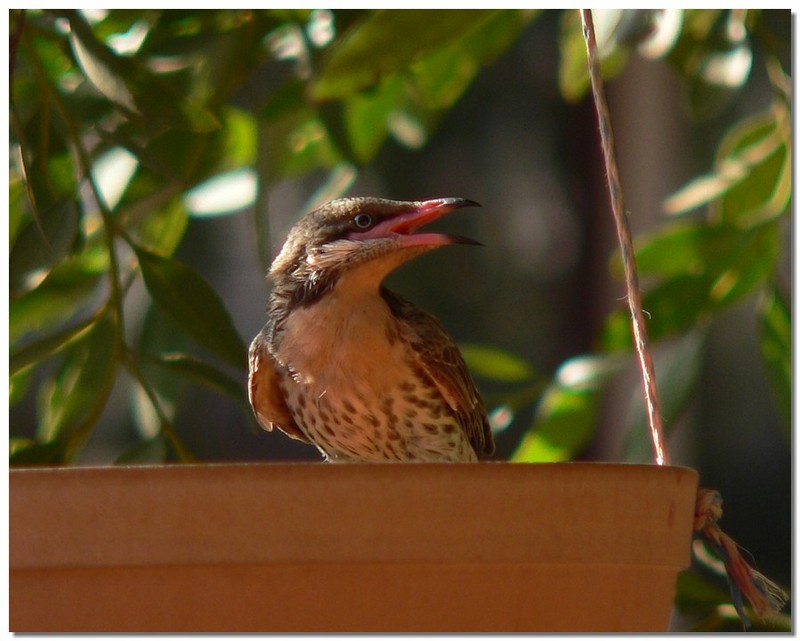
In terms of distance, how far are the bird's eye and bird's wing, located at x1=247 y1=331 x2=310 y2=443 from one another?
324 millimetres

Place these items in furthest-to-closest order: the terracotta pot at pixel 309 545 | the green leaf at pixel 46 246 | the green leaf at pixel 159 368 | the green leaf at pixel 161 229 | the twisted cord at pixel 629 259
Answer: the green leaf at pixel 161 229
the green leaf at pixel 159 368
the green leaf at pixel 46 246
the twisted cord at pixel 629 259
the terracotta pot at pixel 309 545

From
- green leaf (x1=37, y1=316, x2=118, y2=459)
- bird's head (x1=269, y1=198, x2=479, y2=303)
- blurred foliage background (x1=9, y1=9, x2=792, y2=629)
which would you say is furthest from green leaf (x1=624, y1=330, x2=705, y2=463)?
green leaf (x1=37, y1=316, x2=118, y2=459)

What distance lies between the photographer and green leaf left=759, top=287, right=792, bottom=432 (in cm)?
238

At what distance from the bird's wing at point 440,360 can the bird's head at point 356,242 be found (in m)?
0.13

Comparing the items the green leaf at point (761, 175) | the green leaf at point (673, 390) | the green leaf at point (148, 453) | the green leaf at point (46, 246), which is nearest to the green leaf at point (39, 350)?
the green leaf at point (46, 246)

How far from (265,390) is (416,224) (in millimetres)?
487

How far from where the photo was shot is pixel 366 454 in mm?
2463

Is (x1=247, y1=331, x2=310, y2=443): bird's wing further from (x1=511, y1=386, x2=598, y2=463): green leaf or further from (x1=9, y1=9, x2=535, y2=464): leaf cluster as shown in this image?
(x1=511, y1=386, x2=598, y2=463): green leaf

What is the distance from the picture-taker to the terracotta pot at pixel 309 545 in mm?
1298

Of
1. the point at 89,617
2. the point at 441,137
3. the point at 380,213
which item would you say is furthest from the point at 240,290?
the point at 89,617

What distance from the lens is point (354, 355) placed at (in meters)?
2.34

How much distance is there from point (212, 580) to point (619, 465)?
46 centimetres

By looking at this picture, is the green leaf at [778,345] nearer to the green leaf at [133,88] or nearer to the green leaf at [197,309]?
the green leaf at [197,309]

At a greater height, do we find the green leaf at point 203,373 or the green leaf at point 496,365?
the green leaf at point 203,373
